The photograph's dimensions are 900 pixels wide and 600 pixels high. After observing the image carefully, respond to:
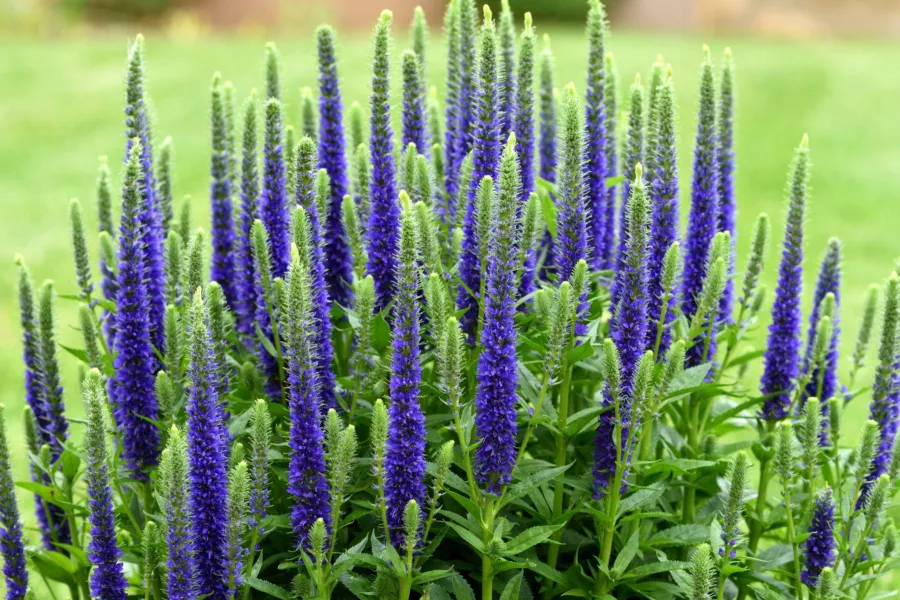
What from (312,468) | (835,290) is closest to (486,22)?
(312,468)

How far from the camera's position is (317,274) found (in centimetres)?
348

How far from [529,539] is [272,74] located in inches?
75.8

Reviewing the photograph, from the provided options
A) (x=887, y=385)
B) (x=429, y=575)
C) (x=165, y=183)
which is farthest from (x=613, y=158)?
(x=429, y=575)

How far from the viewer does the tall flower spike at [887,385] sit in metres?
3.56

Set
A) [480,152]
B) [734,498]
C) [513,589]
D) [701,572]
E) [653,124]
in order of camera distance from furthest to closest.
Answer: [653,124] → [480,152] → [513,589] → [734,498] → [701,572]

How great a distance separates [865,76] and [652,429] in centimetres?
1580

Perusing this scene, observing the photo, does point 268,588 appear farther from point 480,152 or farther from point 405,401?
point 480,152

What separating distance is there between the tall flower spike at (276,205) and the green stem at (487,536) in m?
1.14

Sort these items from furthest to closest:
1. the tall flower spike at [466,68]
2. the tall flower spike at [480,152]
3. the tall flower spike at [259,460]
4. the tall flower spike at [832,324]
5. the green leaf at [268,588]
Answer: the tall flower spike at [832,324]
the tall flower spike at [466,68]
the tall flower spike at [480,152]
the green leaf at [268,588]
the tall flower spike at [259,460]

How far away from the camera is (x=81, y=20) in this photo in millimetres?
23312

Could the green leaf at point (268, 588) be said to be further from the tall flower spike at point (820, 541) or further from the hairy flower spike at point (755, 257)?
the hairy flower spike at point (755, 257)

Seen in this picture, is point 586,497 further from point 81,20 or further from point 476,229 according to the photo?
point 81,20

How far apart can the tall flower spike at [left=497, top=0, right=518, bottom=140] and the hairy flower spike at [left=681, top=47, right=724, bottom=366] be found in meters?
0.72

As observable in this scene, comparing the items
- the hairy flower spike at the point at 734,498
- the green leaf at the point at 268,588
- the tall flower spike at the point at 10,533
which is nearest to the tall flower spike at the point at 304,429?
the green leaf at the point at 268,588
